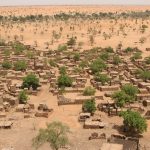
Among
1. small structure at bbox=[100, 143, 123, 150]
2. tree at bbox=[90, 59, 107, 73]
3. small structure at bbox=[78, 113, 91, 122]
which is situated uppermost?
small structure at bbox=[100, 143, 123, 150]

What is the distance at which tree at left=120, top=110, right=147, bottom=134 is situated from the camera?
21.9 meters

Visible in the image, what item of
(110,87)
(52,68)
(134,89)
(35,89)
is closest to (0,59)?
(52,68)

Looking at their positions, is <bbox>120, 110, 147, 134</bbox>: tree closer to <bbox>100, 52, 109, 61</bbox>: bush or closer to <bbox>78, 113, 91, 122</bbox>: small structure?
<bbox>78, 113, 91, 122</bbox>: small structure

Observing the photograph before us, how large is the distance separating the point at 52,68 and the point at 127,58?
913 centimetres

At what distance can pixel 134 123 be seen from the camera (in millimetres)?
21922

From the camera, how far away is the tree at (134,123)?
21875 mm

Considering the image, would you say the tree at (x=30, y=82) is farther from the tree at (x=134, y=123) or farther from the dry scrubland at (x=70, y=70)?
the tree at (x=134, y=123)

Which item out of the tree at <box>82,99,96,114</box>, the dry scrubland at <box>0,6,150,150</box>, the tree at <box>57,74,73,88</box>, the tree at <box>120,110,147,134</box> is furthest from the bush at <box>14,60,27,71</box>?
the tree at <box>120,110,147,134</box>

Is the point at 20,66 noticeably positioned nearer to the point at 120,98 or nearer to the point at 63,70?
the point at 63,70

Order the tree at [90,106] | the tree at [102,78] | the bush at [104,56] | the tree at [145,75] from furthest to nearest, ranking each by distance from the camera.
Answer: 1. the bush at [104,56]
2. the tree at [145,75]
3. the tree at [102,78]
4. the tree at [90,106]

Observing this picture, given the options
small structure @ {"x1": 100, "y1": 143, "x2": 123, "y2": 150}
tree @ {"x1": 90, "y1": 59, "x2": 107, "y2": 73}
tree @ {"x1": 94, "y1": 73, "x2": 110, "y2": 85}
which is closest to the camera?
small structure @ {"x1": 100, "y1": 143, "x2": 123, "y2": 150}

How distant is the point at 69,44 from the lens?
52.9 m

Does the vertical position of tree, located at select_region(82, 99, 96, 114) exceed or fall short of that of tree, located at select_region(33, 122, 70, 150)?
it falls short

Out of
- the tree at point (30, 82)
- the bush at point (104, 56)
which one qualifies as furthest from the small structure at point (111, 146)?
the bush at point (104, 56)
